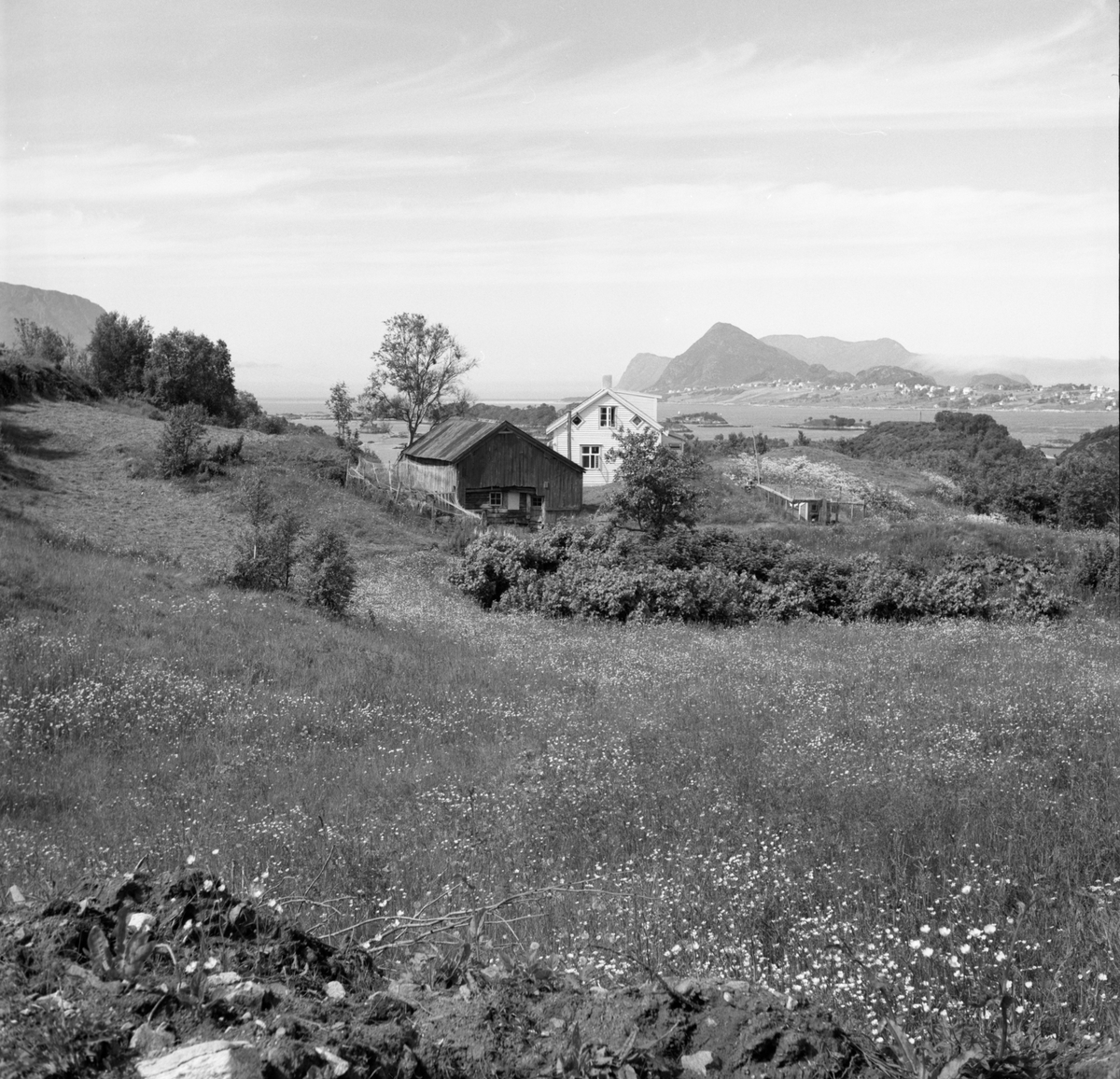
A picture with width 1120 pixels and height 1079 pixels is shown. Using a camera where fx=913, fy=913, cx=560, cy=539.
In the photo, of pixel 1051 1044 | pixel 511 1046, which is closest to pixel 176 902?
pixel 511 1046

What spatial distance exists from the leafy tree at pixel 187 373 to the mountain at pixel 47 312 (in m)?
6.40

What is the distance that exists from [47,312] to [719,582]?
83979 millimetres

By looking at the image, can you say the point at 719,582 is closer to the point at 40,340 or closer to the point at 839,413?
the point at 40,340

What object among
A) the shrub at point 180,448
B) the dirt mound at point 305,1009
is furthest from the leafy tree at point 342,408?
the dirt mound at point 305,1009

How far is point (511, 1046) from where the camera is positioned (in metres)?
3.17

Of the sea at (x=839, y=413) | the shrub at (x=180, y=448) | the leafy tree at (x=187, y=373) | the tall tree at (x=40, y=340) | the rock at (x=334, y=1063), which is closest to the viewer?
the rock at (x=334, y=1063)

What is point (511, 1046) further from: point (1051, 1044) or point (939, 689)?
point (939, 689)

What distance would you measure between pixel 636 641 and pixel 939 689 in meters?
6.51

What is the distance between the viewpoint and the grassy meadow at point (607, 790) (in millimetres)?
5036

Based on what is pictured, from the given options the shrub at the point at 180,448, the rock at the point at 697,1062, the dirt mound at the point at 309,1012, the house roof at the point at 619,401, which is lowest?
the rock at the point at 697,1062

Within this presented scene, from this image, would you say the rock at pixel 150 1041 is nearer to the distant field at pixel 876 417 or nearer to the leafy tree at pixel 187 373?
the leafy tree at pixel 187 373

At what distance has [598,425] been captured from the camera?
179ft

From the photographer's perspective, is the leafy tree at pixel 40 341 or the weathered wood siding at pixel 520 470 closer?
the weathered wood siding at pixel 520 470

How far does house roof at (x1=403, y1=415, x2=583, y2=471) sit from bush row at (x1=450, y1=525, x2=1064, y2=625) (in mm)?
18047
